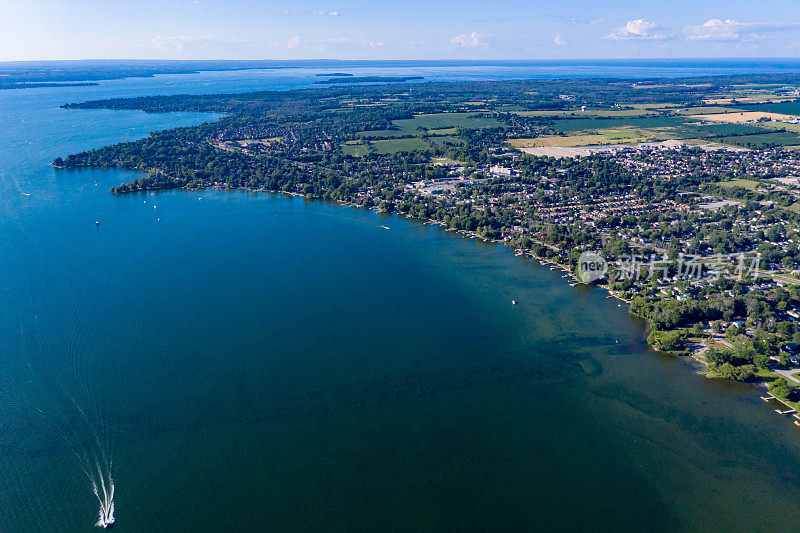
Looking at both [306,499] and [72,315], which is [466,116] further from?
[306,499]

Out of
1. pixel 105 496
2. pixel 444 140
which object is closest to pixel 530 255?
pixel 105 496

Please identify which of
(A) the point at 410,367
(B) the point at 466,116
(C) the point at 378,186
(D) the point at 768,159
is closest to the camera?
(A) the point at 410,367

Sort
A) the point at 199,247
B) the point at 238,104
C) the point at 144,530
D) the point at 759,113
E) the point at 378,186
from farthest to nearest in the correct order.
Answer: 1. the point at 238,104
2. the point at 759,113
3. the point at 378,186
4. the point at 199,247
5. the point at 144,530

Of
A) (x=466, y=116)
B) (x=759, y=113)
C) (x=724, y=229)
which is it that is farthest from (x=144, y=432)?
(x=759, y=113)

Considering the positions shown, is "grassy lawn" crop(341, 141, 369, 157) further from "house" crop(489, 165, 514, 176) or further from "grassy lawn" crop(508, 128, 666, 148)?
"grassy lawn" crop(508, 128, 666, 148)

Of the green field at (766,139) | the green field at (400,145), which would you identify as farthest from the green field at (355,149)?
the green field at (766,139)

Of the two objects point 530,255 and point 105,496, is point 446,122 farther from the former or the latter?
point 105,496

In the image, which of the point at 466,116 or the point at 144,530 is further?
the point at 466,116
